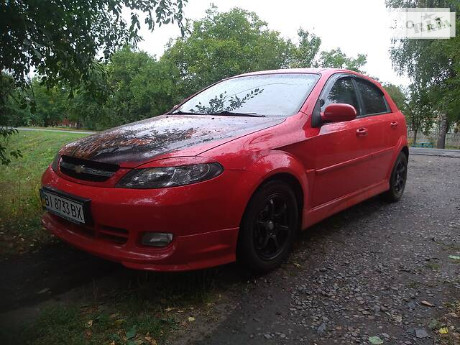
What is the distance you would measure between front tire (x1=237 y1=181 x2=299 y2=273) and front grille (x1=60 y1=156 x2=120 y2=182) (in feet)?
3.06

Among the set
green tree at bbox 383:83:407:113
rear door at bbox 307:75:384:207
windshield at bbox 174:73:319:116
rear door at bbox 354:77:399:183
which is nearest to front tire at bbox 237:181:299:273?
rear door at bbox 307:75:384:207

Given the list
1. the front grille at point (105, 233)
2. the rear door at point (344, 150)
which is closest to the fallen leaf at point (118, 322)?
the front grille at point (105, 233)

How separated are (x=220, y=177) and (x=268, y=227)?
658mm

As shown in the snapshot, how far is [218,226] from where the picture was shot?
2.40 meters

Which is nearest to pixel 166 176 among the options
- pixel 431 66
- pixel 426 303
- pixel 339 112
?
pixel 339 112

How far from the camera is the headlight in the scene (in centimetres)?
230

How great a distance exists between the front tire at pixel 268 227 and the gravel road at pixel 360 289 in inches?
6.2

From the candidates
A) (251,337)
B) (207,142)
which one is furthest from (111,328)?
(207,142)

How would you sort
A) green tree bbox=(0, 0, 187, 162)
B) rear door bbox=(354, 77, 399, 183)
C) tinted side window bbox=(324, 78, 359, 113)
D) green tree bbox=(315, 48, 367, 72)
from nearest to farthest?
green tree bbox=(0, 0, 187, 162)
tinted side window bbox=(324, 78, 359, 113)
rear door bbox=(354, 77, 399, 183)
green tree bbox=(315, 48, 367, 72)

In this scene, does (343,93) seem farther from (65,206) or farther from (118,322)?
(118,322)

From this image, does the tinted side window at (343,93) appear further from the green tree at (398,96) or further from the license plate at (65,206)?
the green tree at (398,96)

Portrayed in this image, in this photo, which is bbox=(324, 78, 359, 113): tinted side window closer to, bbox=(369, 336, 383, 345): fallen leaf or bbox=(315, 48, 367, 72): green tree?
bbox=(369, 336, 383, 345): fallen leaf

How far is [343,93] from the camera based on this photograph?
3.80m

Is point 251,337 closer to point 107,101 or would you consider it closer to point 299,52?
point 107,101
